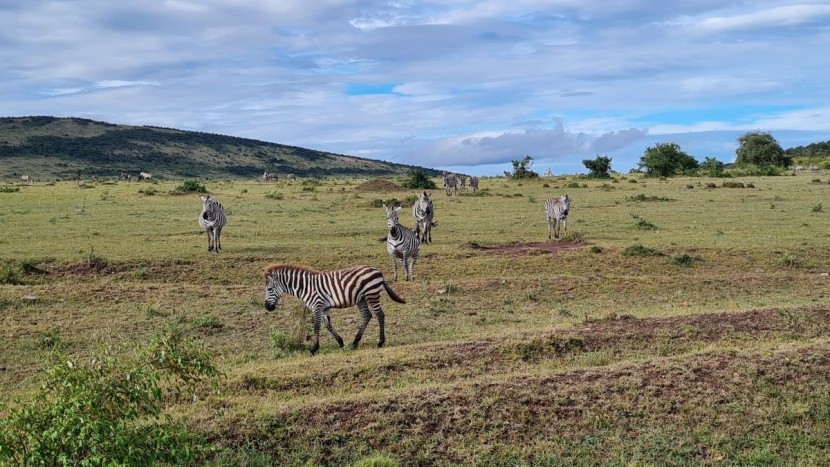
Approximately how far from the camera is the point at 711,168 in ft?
194

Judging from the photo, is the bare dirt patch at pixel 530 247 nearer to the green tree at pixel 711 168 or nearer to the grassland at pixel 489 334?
the grassland at pixel 489 334

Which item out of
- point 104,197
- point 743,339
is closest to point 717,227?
point 743,339

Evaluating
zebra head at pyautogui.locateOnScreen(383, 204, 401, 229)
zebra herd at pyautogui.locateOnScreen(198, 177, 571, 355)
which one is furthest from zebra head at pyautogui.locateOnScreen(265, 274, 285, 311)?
zebra head at pyautogui.locateOnScreen(383, 204, 401, 229)

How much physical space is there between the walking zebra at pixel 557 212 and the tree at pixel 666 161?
3638 cm

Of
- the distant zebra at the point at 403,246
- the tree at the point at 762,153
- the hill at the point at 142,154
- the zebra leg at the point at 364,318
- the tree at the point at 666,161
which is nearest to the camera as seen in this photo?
the zebra leg at the point at 364,318

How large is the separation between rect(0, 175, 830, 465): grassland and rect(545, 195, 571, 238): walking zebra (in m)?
0.40

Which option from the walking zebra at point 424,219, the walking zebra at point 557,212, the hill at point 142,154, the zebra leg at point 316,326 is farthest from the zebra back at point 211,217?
the hill at point 142,154

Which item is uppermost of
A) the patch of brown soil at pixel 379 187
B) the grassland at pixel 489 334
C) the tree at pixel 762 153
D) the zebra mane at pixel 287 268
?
the tree at pixel 762 153

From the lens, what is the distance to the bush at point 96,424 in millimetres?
6641

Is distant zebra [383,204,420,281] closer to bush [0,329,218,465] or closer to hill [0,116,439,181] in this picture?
bush [0,329,218,465]

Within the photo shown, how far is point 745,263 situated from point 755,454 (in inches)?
485

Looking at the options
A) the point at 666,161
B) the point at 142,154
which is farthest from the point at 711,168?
the point at 142,154

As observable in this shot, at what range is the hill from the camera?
89188mm

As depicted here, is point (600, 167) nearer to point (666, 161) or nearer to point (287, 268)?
point (666, 161)
